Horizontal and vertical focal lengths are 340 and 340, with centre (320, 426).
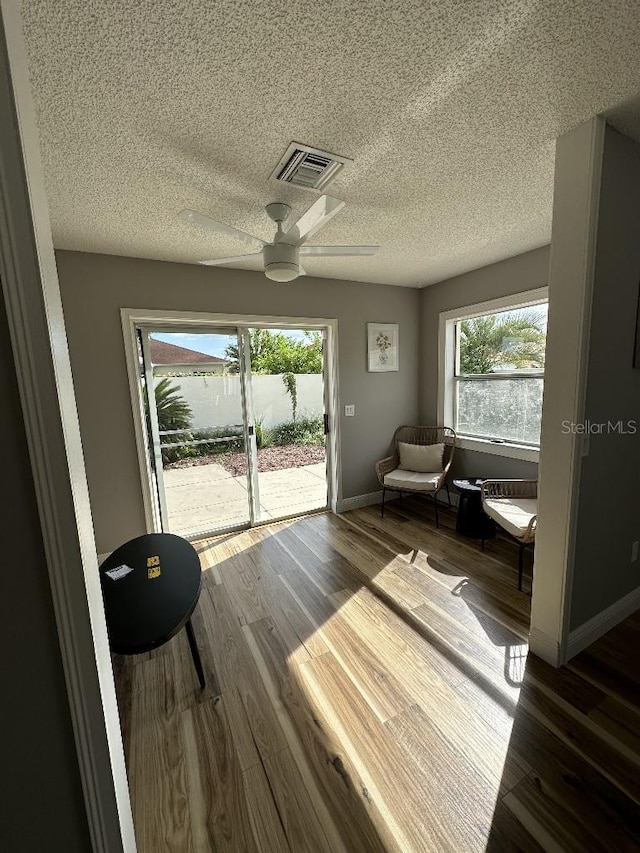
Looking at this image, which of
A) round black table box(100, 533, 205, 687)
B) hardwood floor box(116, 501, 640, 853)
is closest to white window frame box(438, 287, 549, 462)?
hardwood floor box(116, 501, 640, 853)

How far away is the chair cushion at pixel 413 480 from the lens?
3389 mm

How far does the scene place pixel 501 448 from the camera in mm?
3254

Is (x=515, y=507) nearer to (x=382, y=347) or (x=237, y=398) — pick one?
(x=382, y=347)

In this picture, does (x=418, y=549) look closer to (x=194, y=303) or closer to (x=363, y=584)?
(x=363, y=584)

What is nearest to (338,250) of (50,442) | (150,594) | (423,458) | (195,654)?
(50,442)

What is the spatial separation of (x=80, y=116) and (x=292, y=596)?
2725 mm

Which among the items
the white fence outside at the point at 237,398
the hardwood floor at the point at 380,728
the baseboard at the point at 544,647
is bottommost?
the hardwood floor at the point at 380,728

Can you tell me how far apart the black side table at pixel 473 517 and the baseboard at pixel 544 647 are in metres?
1.32

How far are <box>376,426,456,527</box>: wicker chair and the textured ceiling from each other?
231cm

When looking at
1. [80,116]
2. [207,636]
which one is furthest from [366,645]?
[80,116]

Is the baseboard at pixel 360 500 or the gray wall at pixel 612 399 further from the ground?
the gray wall at pixel 612 399

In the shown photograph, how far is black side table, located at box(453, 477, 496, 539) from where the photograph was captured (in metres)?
3.10

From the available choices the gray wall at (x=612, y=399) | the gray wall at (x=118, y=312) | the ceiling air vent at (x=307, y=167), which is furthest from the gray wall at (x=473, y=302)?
the ceiling air vent at (x=307, y=167)

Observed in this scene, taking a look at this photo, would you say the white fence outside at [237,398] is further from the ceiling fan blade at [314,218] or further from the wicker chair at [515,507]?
the wicker chair at [515,507]
